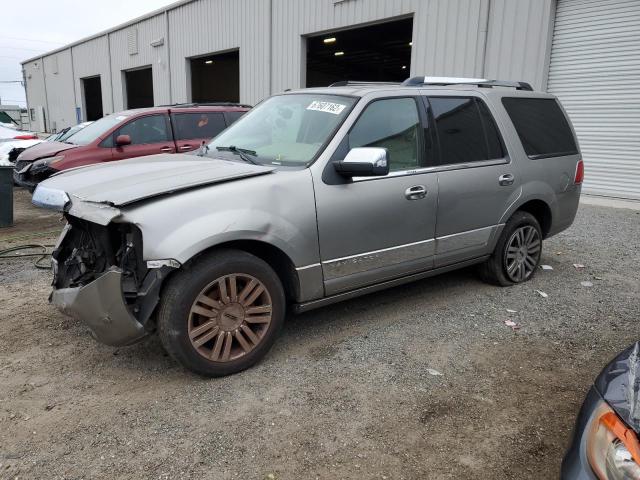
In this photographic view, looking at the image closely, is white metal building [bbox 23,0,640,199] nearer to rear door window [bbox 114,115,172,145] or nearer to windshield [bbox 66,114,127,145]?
rear door window [bbox 114,115,172,145]

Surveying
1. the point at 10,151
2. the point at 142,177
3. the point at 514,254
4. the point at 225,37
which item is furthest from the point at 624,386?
the point at 225,37

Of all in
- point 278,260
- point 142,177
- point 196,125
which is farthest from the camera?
point 196,125

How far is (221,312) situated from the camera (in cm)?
327

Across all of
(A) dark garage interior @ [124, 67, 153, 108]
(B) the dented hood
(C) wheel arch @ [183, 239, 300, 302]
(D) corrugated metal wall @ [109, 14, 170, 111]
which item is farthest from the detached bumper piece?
(A) dark garage interior @ [124, 67, 153, 108]

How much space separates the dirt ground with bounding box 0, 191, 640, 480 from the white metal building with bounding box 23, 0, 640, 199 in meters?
6.68

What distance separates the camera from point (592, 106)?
34.0 feet

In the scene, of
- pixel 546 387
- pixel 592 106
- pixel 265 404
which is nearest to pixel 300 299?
pixel 265 404

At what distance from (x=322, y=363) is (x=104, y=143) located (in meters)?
6.77

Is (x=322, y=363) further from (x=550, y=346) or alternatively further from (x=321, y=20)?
(x=321, y=20)

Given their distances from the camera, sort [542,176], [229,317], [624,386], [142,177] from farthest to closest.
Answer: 1. [542,176]
2. [142,177]
3. [229,317]
4. [624,386]

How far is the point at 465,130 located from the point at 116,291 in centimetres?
320

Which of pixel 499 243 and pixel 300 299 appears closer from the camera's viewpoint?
pixel 300 299

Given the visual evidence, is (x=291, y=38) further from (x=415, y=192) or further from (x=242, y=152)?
(x=415, y=192)

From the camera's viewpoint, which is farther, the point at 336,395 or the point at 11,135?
the point at 11,135
